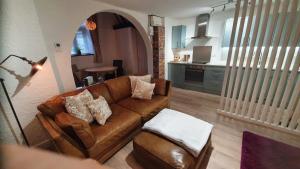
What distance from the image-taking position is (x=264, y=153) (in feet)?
5.67

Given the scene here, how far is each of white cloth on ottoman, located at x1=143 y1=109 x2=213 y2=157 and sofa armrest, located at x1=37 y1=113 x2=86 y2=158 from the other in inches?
33.1

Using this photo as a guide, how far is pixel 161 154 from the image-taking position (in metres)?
1.35

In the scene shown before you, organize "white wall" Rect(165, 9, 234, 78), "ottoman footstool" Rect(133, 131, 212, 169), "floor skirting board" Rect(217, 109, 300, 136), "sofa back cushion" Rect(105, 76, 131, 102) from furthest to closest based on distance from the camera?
"white wall" Rect(165, 9, 234, 78) < "sofa back cushion" Rect(105, 76, 131, 102) < "floor skirting board" Rect(217, 109, 300, 136) < "ottoman footstool" Rect(133, 131, 212, 169)

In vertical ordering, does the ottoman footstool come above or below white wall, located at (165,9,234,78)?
→ below

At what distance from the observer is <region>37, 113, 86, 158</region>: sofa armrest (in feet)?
4.29

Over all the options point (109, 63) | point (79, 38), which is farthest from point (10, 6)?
point (109, 63)

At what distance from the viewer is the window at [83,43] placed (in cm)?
488

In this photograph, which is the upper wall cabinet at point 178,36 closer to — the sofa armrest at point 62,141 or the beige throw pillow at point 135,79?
the beige throw pillow at point 135,79

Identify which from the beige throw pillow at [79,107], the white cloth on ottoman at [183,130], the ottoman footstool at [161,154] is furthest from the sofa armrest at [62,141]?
the white cloth on ottoman at [183,130]

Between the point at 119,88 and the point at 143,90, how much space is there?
47 centimetres

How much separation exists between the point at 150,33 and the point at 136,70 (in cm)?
195

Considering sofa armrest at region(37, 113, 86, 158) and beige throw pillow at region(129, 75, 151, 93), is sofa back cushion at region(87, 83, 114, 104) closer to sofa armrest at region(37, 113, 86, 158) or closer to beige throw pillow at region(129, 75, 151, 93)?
beige throw pillow at region(129, 75, 151, 93)

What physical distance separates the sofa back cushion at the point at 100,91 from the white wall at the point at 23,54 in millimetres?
610

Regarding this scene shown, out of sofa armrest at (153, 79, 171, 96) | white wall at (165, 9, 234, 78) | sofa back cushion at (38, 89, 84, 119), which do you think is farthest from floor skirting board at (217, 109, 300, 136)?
sofa back cushion at (38, 89, 84, 119)
